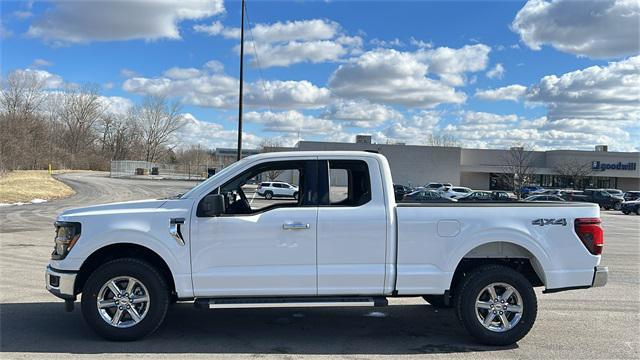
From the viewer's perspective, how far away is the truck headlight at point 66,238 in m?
5.25

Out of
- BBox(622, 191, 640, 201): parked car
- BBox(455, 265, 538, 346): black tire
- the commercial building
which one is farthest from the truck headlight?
the commercial building

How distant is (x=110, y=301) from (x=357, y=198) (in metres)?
2.74

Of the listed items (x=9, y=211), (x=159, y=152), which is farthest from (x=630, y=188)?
(x=159, y=152)

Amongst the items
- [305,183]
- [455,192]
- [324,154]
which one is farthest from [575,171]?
[305,183]

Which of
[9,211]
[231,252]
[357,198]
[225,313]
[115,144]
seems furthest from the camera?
[115,144]

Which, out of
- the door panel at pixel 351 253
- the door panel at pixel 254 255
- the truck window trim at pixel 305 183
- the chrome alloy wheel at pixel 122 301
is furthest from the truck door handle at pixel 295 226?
the chrome alloy wheel at pixel 122 301

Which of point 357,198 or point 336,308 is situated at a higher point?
point 357,198

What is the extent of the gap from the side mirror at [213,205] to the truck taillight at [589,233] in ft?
12.1

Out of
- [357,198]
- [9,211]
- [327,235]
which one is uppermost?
[357,198]

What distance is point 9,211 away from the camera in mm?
22641

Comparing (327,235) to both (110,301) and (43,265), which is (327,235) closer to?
(110,301)

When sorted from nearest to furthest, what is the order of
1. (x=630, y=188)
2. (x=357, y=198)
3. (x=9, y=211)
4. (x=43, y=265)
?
(x=357, y=198), (x=43, y=265), (x=9, y=211), (x=630, y=188)

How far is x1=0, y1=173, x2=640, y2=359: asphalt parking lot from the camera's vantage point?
5.11 m

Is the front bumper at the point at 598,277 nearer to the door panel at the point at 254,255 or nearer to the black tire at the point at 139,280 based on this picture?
the door panel at the point at 254,255
